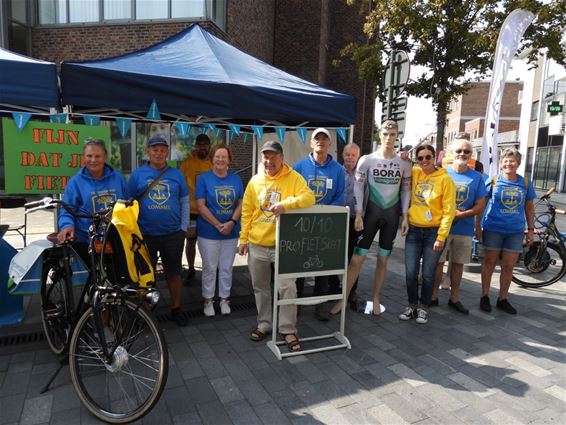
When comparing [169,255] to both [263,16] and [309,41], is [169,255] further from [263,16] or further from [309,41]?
[309,41]

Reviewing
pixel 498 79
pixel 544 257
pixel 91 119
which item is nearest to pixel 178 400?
pixel 91 119

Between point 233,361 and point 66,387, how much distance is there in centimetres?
124

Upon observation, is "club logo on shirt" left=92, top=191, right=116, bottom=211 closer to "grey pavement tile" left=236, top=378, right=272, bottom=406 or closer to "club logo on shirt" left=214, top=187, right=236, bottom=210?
"club logo on shirt" left=214, top=187, right=236, bottom=210

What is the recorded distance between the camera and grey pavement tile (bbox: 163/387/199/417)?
2.73 metres

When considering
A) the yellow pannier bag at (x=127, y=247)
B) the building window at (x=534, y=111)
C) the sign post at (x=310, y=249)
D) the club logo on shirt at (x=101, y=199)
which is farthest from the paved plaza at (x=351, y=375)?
the building window at (x=534, y=111)

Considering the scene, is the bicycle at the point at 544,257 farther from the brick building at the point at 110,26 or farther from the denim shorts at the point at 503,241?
the brick building at the point at 110,26

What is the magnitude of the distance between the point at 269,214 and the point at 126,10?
10.6 m

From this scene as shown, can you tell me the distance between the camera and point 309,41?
56.1 feet

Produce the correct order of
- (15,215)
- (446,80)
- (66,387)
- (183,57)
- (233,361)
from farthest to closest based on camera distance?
(446,80)
(15,215)
(183,57)
(233,361)
(66,387)

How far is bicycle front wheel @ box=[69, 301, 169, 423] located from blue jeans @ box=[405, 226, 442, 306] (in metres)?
2.80

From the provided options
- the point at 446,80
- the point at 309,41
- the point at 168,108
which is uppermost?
the point at 309,41

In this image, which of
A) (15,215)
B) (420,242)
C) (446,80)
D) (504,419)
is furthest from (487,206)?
(15,215)

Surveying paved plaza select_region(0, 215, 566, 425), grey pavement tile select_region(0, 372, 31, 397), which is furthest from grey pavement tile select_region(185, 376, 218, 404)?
grey pavement tile select_region(0, 372, 31, 397)

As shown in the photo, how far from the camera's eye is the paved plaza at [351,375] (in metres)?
2.75
